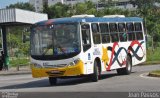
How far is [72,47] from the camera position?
22797 mm

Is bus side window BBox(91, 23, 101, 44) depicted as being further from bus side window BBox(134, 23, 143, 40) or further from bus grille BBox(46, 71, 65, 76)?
bus side window BBox(134, 23, 143, 40)

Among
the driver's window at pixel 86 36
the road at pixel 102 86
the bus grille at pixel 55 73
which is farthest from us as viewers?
the driver's window at pixel 86 36

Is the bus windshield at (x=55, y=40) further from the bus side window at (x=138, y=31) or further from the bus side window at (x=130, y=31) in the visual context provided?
the bus side window at (x=138, y=31)

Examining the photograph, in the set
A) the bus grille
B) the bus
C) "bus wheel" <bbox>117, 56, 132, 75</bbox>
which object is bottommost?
"bus wheel" <bbox>117, 56, 132, 75</bbox>

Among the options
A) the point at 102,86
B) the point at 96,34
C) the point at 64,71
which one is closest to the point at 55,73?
the point at 64,71

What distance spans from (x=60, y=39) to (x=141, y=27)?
8.02 metres

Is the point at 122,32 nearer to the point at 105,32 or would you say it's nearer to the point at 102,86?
the point at 105,32

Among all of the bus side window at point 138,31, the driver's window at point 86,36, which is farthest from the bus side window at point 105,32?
the bus side window at point 138,31

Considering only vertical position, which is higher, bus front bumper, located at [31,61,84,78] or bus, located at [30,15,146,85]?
bus, located at [30,15,146,85]

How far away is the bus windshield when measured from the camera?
2286 centimetres

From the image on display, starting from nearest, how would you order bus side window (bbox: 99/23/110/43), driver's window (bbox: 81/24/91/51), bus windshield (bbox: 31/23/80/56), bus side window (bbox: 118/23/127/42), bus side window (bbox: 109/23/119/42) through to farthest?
bus windshield (bbox: 31/23/80/56), driver's window (bbox: 81/24/91/51), bus side window (bbox: 99/23/110/43), bus side window (bbox: 109/23/119/42), bus side window (bbox: 118/23/127/42)

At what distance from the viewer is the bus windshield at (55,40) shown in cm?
2286

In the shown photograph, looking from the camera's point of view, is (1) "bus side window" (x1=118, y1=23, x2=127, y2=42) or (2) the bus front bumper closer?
(2) the bus front bumper

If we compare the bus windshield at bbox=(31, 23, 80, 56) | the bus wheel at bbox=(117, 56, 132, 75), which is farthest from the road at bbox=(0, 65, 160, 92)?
the bus wheel at bbox=(117, 56, 132, 75)
